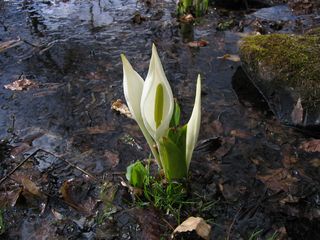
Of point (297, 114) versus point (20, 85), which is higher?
point (297, 114)

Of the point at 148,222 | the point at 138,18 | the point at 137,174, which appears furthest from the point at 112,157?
the point at 138,18

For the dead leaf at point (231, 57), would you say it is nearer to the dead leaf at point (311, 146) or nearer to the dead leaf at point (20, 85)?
the dead leaf at point (311, 146)

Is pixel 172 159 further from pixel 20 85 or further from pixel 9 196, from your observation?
pixel 20 85

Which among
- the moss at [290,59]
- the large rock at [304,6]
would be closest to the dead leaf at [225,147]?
the moss at [290,59]

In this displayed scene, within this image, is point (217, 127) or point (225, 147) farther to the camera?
point (217, 127)

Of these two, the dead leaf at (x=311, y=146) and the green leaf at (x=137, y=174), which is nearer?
the green leaf at (x=137, y=174)
